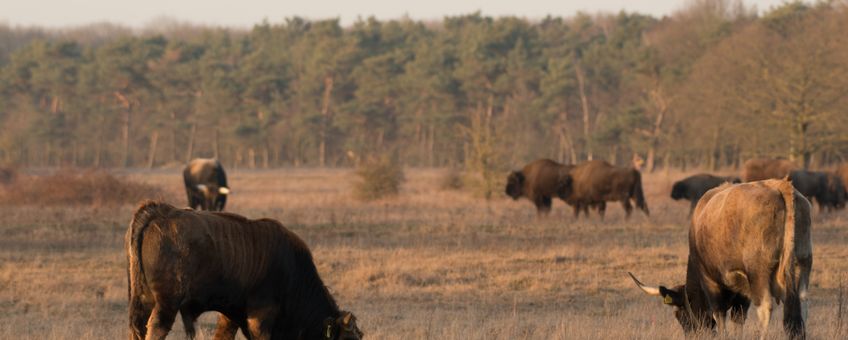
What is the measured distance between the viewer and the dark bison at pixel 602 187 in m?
25.9

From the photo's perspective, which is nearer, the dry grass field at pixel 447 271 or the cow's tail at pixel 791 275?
the cow's tail at pixel 791 275

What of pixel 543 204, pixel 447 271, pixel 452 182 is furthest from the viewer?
pixel 452 182

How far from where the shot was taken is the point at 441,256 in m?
17.2

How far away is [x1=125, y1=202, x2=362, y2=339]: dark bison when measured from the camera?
7418 millimetres

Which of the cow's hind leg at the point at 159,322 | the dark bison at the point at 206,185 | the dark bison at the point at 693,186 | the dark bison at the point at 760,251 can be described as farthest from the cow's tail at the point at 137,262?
the dark bison at the point at 693,186

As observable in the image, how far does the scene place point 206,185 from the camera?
26812 mm

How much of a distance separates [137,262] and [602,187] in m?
20.0

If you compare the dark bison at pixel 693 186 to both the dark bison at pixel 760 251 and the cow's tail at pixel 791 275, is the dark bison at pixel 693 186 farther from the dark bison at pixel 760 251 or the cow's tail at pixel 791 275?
the cow's tail at pixel 791 275

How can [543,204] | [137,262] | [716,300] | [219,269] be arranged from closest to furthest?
[137,262] < [219,269] < [716,300] < [543,204]

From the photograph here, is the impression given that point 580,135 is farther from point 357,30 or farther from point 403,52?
point 357,30

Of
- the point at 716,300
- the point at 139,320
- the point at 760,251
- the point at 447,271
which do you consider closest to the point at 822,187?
the point at 447,271

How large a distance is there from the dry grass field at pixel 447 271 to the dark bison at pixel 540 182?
66cm

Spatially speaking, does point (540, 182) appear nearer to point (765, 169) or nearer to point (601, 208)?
point (601, 208)

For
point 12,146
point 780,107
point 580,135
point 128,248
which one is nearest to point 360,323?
point 128,248
